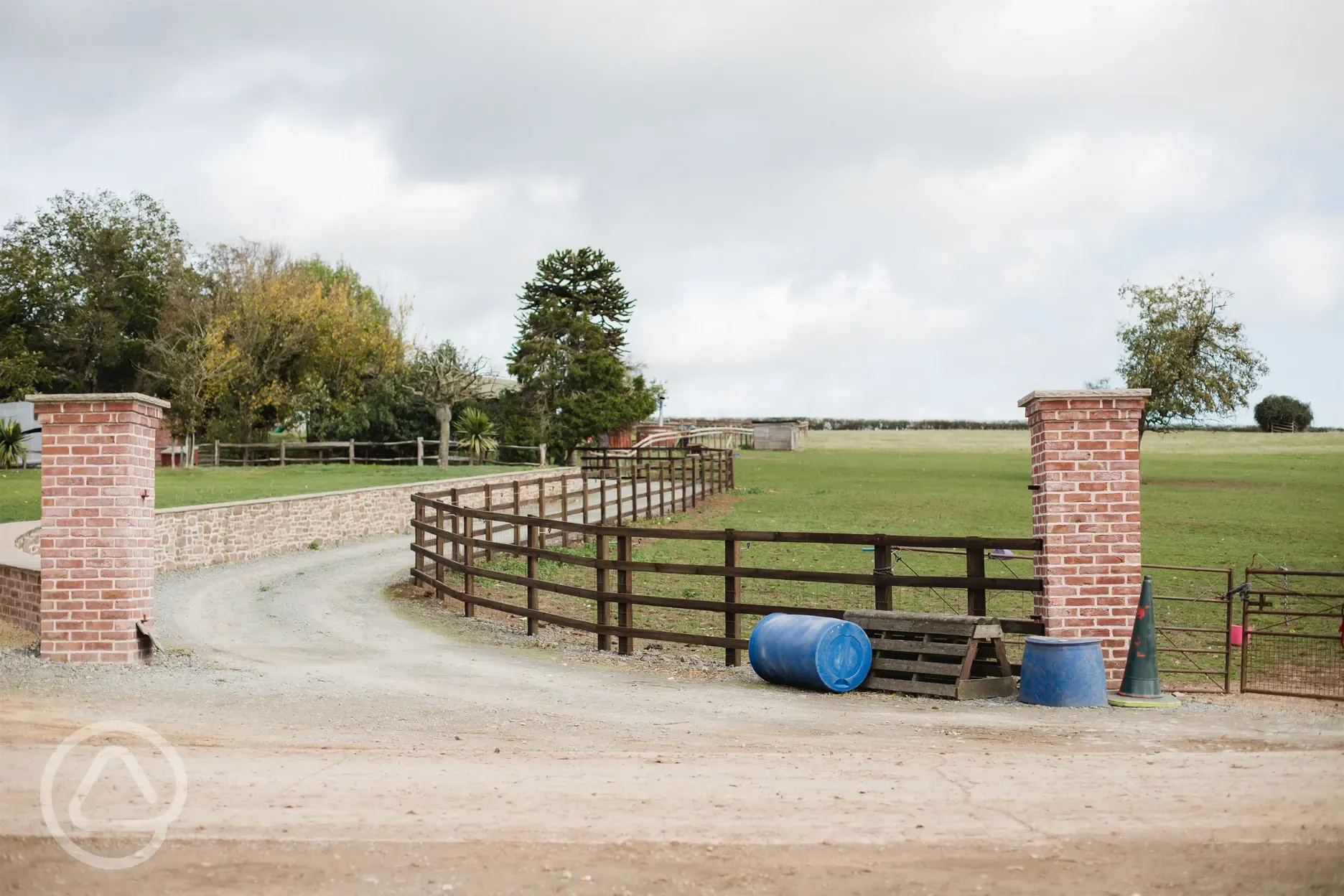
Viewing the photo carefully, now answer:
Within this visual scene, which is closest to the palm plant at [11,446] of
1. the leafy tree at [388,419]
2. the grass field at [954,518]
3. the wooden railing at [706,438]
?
the leafy tree at [388,419]

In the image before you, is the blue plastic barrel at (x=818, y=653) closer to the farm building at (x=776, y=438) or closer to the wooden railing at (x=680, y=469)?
the wooden railing at (x=680, y=469)

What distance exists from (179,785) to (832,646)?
16.1ft

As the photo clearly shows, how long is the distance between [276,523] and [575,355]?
91.2 ft

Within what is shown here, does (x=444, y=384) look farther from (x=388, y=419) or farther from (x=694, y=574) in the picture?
(x=694, y=574)

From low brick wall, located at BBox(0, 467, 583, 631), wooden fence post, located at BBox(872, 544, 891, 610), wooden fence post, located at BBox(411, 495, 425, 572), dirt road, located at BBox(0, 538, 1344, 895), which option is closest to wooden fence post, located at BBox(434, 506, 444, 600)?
wooden fence post, located at BBox(411, 495, 425, 572)

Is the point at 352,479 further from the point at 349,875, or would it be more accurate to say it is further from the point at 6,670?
the point at 349,875

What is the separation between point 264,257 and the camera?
52531 millimetres

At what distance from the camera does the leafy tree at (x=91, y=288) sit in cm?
5156

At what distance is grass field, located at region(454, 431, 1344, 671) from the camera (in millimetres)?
16438

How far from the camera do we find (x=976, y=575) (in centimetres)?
930

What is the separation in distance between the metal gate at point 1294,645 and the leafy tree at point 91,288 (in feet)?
157

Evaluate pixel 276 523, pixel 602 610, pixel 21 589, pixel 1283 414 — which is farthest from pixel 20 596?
pixel 1283 414

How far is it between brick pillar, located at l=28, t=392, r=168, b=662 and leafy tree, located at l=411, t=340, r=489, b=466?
29.6 metres

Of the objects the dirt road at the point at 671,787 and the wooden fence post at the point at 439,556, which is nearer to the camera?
the dirt road at the point at 671,787
